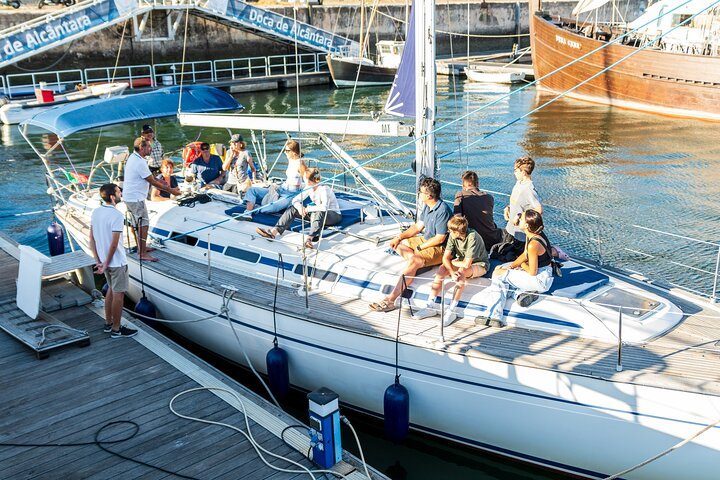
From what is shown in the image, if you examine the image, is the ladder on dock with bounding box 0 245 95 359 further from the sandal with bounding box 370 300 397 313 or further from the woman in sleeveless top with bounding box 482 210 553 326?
the woman in sleeveless top with bounding box 482 210 553 326

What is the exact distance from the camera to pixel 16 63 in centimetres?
3638

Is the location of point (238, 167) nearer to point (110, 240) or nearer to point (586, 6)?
point (110, 240)

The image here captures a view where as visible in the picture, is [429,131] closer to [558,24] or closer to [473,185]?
[473,185]

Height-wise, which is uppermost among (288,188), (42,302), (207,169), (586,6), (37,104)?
(586,6)

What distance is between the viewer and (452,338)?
Result: 8.38m

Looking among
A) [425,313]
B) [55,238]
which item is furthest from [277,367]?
[55,238]

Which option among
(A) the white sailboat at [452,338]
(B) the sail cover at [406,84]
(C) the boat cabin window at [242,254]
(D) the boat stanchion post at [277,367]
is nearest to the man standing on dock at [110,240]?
A: (A) the white sailboat at [452,338]

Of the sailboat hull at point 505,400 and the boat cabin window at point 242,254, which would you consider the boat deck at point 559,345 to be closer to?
the sailboat hull at point 505,400

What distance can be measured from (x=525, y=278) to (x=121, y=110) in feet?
Answer: 30.0

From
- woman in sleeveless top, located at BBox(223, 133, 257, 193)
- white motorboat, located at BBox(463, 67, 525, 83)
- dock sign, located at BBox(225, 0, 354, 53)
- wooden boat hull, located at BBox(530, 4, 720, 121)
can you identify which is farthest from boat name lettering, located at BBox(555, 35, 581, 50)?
woman in sleeveless top, located at BBox(223, 133, 257, 193)

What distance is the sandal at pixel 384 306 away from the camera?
9156mm

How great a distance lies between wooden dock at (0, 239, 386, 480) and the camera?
7367 millimetres

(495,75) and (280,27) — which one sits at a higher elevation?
(280,27)

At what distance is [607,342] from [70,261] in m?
8.54
